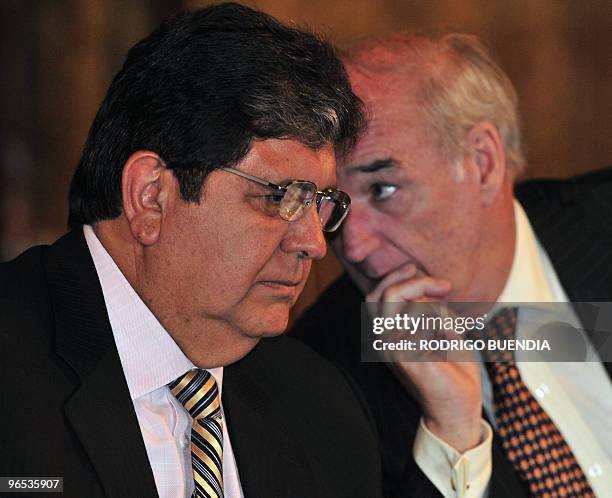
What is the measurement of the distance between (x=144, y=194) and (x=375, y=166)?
0.81 meters

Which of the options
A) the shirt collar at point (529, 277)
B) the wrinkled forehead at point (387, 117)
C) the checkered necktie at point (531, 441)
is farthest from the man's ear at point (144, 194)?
the shirt collar at point (529, 277)

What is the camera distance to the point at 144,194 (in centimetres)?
156

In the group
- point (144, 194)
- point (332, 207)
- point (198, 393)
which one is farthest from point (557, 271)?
point (144, 194)

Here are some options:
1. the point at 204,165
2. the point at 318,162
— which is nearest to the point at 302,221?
the point at 318,162

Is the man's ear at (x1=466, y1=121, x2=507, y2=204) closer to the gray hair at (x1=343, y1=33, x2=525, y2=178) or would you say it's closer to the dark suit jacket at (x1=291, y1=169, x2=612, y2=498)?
the gray hair at (x1=343, y1=33, x2=525, y2=178)

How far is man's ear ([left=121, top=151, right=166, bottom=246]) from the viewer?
5.08ft

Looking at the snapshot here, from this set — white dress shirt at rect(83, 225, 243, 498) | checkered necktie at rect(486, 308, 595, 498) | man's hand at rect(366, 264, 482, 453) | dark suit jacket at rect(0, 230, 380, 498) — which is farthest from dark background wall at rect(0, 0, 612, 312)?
white dress shirt at rect(83, 225, 243, 498)

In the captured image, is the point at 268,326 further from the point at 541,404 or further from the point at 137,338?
the point at 541,404

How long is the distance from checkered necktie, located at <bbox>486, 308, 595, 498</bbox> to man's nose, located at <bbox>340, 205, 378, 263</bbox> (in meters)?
0.42

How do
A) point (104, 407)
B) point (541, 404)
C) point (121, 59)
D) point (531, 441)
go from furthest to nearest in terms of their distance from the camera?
1. point (121, 59)
2. point (541, 404)
3. point (531, 441)
4. point (104, 407)

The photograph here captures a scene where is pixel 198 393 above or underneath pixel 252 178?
underneath

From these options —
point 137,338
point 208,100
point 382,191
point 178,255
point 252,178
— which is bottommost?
point 137,338

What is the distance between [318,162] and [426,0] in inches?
99.9

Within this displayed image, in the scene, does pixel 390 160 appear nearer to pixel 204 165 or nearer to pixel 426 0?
pixel 204 165
